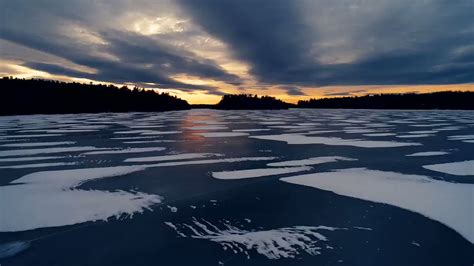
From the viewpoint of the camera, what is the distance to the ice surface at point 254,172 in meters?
4.59

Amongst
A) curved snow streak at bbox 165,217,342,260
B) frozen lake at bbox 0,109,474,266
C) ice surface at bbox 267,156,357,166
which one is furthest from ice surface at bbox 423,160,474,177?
curved snow streak at bbox 165,217,342,260

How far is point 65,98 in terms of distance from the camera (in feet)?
185

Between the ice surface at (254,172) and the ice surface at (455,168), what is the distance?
227 centimetres

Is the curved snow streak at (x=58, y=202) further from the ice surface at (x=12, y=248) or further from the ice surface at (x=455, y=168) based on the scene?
the ice surface at (x=455, y=168)

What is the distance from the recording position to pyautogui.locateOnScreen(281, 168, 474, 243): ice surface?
298cm

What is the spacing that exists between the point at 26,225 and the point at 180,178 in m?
2.07

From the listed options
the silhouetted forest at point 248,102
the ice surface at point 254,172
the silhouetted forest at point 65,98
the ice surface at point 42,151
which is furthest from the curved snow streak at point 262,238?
the silhouetted forest at point 248,102

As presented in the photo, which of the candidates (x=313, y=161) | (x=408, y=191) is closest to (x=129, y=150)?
(x=313, y=161)

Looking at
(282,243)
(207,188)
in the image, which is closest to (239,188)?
(207,188)

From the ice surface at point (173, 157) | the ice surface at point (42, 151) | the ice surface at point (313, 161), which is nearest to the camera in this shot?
the ice surface at point (313, 161)

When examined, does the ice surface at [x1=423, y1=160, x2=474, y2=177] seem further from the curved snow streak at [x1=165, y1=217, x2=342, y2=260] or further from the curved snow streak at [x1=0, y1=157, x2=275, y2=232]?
the curved snow streak at [x1=0, y1=157, x2=275, y2=232]

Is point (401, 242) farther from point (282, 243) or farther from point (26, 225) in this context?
point (26, 225)

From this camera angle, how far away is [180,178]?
4.47 metres

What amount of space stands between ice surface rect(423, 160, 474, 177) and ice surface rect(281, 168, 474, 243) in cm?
83
